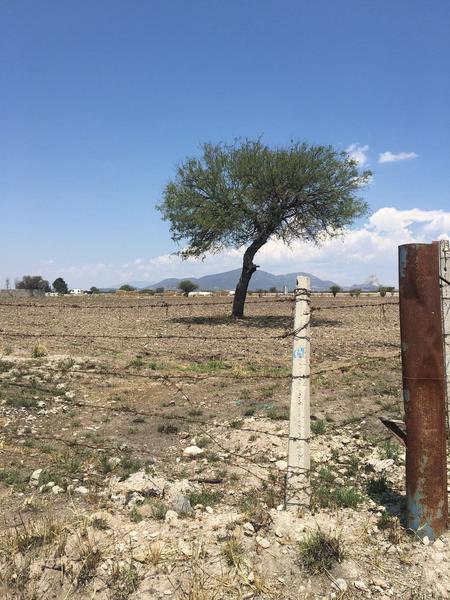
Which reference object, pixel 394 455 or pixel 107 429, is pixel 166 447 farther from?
pixel 394 455

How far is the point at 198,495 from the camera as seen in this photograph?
15.5 feet

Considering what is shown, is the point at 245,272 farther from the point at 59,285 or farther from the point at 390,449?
the point at 59,285

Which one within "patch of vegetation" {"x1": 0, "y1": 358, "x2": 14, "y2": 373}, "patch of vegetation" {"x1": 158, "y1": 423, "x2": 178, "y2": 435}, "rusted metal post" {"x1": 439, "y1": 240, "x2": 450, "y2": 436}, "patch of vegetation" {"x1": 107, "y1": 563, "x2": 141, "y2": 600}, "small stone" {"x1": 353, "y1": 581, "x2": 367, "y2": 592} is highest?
"rusted metal post" {"x1": 439, "y1": 240, "x2": 450, "y2": 436}

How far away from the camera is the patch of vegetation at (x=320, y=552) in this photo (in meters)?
3.55

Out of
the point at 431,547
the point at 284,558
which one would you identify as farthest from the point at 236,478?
the point at 431,547

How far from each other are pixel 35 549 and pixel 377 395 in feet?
20.9

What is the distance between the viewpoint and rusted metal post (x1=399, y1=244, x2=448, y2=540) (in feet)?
12.6

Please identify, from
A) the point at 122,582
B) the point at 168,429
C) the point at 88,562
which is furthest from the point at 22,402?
the point at 122,582

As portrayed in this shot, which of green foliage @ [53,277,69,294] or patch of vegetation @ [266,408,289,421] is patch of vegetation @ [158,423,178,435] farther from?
green foliage @ [53,277,69,294]

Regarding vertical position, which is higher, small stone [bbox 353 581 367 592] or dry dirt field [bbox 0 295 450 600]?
dry dirt field [bbox 0 295 450 600]

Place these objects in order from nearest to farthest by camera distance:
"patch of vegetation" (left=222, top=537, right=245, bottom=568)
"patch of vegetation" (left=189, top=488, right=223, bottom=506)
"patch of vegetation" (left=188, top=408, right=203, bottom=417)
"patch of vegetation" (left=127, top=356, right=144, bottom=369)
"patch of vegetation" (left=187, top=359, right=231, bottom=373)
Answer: "patch of vegetation" (left=222, top=537, right=245, bottom=568) < "patch of vegetation" (left=189, top=488, right=223, bottom=506) < "patch of vegetation" (left=188, top=408, right=203, bottom=417) < "patch of vegetation" (left=187, top=359, right=231, bottom=373) < "patch of vegetation" (left=127, top=356, right=144, bottom=369)

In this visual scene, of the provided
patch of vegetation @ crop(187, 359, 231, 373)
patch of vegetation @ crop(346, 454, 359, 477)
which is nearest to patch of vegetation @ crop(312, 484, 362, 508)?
patch of vegetation @ crop(346, 454, 359, 477)

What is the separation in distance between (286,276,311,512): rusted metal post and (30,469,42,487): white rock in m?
2.58

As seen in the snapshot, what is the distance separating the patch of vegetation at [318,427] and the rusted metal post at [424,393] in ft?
8.38
